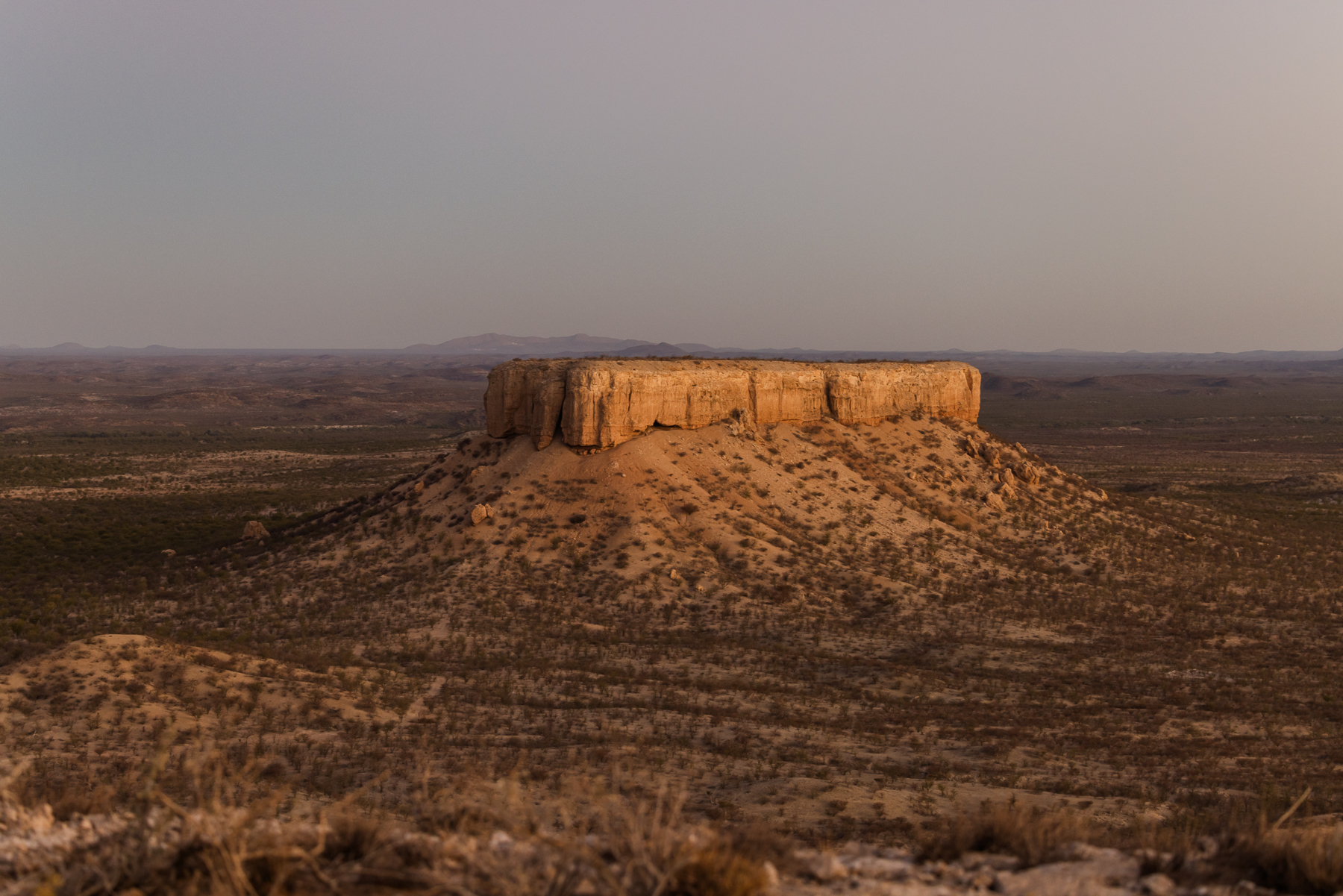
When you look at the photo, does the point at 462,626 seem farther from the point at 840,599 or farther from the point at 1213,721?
the point at 1213,721

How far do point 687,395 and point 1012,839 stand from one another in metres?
22.3

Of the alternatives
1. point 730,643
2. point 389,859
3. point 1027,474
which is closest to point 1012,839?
point 389,859

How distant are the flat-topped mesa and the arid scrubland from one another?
2.56 feet

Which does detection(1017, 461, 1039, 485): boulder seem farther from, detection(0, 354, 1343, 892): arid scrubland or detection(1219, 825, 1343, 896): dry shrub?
detection(1219, 825, 1343, 896): dry shrub

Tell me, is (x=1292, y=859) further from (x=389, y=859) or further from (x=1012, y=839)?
(x=389, y=859)

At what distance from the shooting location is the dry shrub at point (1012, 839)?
19.1 ft

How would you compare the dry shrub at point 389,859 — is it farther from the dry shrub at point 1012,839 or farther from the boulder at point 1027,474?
the boulder at point 1027,474

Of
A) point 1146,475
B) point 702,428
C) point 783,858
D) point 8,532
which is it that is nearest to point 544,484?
point 702,428

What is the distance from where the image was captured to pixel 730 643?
61.4 ft

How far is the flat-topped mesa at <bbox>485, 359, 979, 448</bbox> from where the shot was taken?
83.7ft

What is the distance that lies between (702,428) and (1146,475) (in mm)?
39385

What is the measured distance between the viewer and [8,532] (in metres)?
30.4

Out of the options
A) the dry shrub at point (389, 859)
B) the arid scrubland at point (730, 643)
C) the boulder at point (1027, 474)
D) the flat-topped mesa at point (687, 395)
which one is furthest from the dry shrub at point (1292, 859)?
the boulder at point (1027, 474)

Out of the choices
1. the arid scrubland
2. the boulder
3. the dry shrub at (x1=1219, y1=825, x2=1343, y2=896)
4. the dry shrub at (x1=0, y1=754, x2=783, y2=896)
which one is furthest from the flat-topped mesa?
the dry shrub at (x1=1219, y1=825, x2=1343, y2=896)
